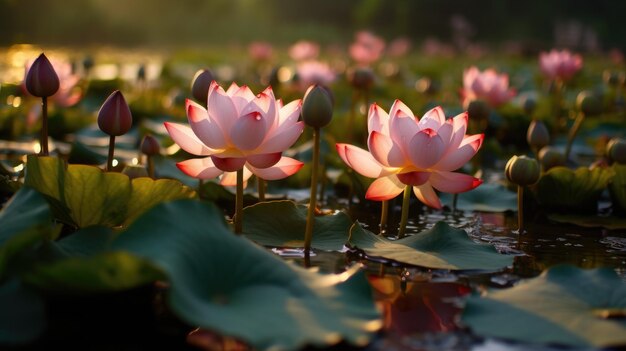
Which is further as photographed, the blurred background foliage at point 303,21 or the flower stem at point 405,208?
the blurred background foliage at point 303,21

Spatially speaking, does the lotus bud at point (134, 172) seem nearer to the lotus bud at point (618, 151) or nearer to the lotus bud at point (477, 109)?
the lotus bud at point (477, 109)

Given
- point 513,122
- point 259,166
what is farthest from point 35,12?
point 259,166

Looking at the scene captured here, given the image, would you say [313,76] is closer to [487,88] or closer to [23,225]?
[487,88]

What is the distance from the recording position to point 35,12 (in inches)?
664

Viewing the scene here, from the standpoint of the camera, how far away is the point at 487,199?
217 centimetres

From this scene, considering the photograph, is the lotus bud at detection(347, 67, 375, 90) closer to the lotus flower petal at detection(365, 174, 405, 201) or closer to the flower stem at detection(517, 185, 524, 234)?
the flower stem at detection(517, 185, 524, 234)

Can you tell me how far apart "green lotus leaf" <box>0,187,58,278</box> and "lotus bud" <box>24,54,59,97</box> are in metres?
0.44

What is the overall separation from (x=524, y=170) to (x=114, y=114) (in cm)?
99

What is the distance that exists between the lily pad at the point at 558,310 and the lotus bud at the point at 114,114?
858 mm

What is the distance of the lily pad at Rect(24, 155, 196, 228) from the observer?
1.35m

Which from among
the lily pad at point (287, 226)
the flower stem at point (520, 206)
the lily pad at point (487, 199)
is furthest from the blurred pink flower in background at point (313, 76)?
the lily pad at point (287, 226)

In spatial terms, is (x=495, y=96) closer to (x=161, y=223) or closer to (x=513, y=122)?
(x=513, y=122)

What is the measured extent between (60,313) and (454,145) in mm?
848

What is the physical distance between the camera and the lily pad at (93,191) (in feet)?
4.44
